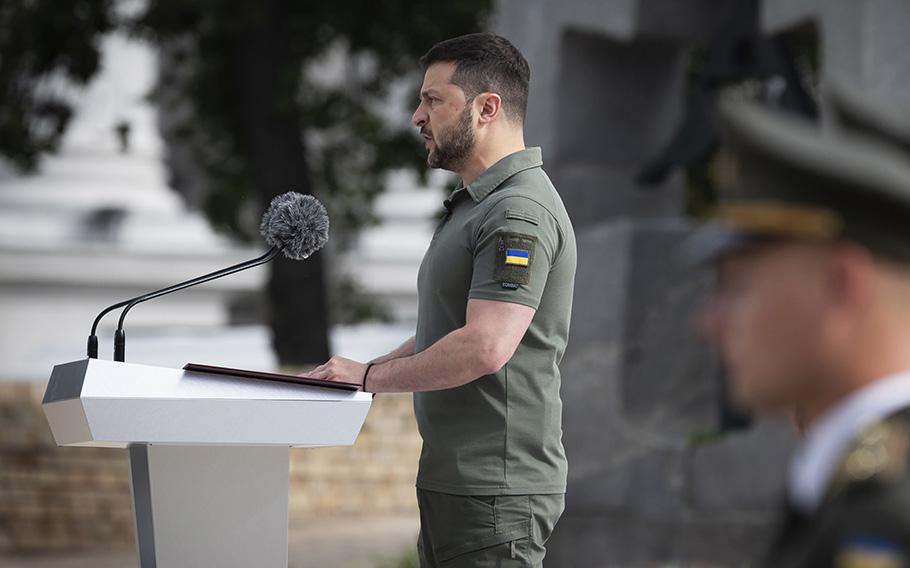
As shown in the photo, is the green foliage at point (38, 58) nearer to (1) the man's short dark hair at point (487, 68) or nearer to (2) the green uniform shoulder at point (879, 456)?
(1) the man's short dark hair at point (487, 68)

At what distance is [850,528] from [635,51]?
644 cm

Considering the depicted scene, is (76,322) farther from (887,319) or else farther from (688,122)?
(887,319)

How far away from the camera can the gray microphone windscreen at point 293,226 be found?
2949mm

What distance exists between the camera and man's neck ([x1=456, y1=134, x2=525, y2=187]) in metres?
3.02

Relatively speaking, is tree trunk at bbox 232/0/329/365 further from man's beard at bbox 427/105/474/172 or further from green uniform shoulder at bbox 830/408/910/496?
green uniform shoulder at bbox 830/408/910/496

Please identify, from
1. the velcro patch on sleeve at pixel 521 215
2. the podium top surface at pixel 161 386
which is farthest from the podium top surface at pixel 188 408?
the velcro patch on sleeve at pixel 521 215

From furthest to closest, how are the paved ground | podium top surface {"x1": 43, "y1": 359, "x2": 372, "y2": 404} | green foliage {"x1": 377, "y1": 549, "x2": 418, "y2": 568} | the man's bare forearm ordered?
the paved ground → green foliage {"x1": 377, "y1": 549, "x2": 418, "y2": 568} → the man's bare forearm → podium top surface {"x1": 43, "y1": 359, "x2": 372, "y2": 404}

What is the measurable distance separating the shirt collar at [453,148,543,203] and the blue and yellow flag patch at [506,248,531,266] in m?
0.22

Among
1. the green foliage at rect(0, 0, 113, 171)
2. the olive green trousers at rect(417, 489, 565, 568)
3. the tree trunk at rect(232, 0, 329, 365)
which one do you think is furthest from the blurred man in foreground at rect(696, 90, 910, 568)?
the green foliage at rect(0, 0, 113, 171)

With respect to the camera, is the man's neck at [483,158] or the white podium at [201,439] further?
the man's neck at [483,158]

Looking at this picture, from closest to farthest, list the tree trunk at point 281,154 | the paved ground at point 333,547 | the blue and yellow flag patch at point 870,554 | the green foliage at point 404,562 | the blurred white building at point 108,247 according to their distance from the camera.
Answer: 1. the blue and yellow flag patch at point 870,554
2. the green foliage at point 404,562
3. the paved ground at point 333,547
4. the tree trunk at point 281,154
5. the blurred white building at point 108,247

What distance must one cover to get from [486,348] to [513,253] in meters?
0.19

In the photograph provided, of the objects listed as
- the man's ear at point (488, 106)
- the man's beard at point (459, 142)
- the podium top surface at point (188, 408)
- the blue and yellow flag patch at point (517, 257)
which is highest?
the man's ear at point (488, 106)

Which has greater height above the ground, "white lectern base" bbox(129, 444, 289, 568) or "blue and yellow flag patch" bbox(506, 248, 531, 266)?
"blue and yellow flag patch" bbox(506, 248, 531, 266)
